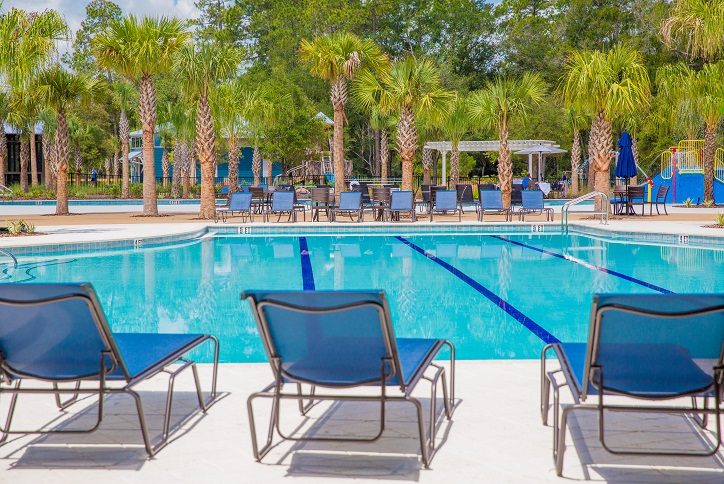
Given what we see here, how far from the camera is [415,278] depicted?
10297 mm

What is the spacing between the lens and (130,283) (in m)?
9.99

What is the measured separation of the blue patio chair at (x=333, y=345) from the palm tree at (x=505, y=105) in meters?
18.8

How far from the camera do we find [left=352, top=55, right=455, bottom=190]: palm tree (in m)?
21.6

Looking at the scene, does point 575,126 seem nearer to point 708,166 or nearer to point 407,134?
point 708,166

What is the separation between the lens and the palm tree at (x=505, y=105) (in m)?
21.1

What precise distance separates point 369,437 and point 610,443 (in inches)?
41.5

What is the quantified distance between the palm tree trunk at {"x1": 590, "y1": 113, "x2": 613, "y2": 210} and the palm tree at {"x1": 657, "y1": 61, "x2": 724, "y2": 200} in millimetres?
4220

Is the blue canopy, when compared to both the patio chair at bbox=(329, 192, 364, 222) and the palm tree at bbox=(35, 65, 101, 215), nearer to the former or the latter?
the patio chair at bbox=(329, 192, 364, 222)

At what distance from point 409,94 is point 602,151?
5.49 meters

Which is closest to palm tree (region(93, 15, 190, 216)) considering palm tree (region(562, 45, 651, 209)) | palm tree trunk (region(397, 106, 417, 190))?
palm tree trunk (region(397, 106, 417, 190))

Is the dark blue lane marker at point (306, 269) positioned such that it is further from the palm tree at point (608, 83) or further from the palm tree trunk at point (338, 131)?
the palm tree at point (608, 83)

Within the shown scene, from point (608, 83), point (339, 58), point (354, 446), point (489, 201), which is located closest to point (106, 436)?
point (354, 446)

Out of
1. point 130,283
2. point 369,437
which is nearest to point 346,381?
point 369,437

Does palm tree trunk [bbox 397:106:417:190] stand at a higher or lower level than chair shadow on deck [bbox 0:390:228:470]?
higher
